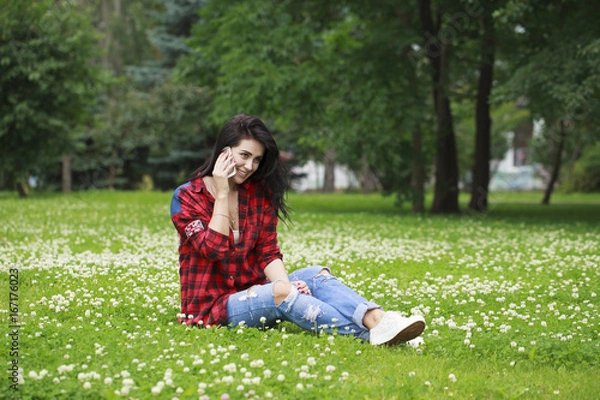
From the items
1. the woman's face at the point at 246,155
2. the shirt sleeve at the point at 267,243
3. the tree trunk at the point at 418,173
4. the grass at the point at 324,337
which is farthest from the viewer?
the tree trunk at the point at 418,173

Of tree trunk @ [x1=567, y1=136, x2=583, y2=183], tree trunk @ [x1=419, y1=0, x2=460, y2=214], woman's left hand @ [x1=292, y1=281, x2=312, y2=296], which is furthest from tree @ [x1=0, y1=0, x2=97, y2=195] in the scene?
tree trunk @ [x1=567, y1=136, x2=583, y2=183]

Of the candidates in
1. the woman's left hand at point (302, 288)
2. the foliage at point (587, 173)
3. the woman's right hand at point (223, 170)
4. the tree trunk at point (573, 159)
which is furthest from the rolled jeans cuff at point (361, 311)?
the foliage at point (587, 173)

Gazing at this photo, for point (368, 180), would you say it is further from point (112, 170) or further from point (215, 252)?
point (215, 252)

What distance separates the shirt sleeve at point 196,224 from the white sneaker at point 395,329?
141cm

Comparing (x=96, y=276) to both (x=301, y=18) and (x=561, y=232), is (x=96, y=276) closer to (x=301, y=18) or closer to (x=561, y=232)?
(x=561, y=232)

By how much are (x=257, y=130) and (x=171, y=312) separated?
2.08m

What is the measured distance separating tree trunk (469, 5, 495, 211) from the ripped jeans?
709 inches

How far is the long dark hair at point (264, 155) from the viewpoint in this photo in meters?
6.03

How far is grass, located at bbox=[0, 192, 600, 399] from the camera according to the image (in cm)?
464

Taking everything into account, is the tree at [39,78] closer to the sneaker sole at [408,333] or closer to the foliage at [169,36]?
the foliage at [169,36]

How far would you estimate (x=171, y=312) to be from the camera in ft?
22.5

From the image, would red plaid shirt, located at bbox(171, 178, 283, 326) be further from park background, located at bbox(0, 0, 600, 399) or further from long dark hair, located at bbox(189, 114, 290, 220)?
park background, located at bbox(0, 0, 600, 399)

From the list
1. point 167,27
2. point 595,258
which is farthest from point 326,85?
point 167,27

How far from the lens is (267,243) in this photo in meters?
6.39
